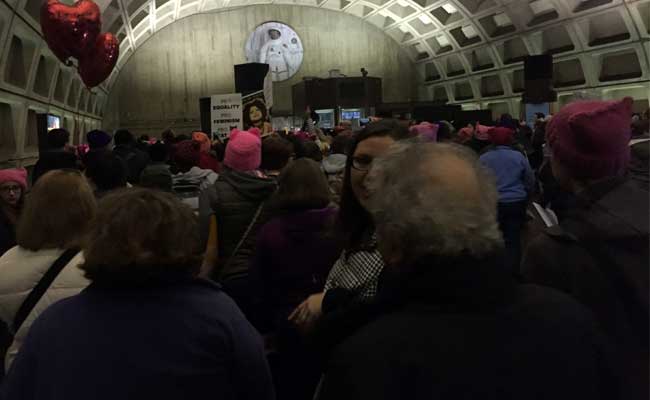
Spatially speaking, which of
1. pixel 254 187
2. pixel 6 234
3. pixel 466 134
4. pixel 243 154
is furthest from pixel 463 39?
pixel 6 234

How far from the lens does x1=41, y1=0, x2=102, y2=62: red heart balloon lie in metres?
8.16

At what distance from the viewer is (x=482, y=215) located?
135cm

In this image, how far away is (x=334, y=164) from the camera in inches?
207

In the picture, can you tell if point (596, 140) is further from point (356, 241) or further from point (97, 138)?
point (97, 138)

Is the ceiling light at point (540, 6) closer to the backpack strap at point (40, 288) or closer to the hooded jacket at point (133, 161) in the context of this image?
the hooded jacket at point (133, 161)

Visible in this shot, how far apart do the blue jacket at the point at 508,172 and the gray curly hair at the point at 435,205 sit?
4.61 metres

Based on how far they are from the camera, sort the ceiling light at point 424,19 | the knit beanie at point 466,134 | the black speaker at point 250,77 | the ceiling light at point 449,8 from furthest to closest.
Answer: the ceiling light at point 424,19, the ceiling light at point 449,8, the black speaker at point 250,77, the knit beanie at point 466,134

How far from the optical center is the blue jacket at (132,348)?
1714 mm

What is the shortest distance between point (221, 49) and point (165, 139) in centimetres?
1897

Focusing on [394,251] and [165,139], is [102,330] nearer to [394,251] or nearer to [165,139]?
[394,251]

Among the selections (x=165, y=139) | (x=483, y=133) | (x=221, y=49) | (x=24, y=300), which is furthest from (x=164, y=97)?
(x=24, y=300)

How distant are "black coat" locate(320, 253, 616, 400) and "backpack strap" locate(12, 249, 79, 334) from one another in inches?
59.5

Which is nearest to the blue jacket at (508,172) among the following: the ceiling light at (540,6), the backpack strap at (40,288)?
the backpack strap at (40,288)

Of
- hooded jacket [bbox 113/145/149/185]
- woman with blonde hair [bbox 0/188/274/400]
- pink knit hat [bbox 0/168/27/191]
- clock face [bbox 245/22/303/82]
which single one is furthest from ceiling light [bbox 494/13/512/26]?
woman with blonde hair [bbox 0/188/274/400]
